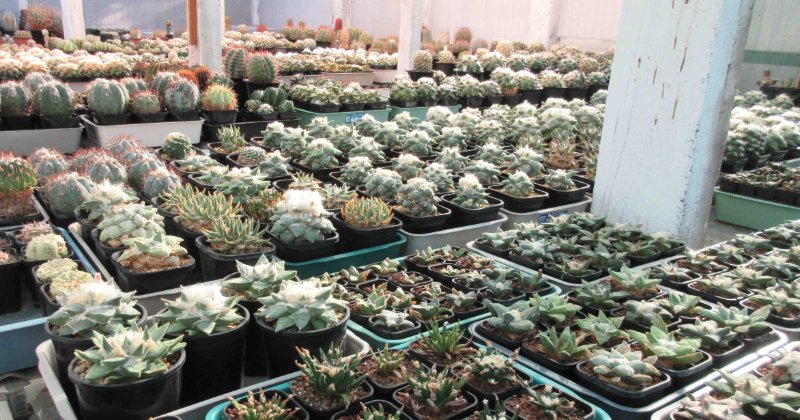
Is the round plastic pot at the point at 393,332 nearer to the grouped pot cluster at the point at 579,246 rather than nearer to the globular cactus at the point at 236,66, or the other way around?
the grouped pot cluster at the point at 579,246

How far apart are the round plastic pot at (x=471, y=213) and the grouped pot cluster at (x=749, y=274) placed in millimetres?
1130

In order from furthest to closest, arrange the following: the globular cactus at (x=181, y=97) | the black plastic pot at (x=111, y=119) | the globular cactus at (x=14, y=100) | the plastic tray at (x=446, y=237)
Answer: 1. the globular cactus at (x=181, y=97)
2. the black plastic pot at (x=111, y=119)
3. the globular cactus at (x=14, y=100)
4. the plastic tray at (x=446, y=237)

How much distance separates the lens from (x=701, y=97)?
3303 mm

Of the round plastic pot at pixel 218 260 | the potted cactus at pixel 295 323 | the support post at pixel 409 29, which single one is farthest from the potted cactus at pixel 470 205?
the support post at pixel 409 29

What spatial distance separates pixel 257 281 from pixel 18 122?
372 centimetres

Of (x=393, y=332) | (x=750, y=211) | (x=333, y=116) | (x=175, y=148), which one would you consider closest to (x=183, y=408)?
(x=393, y=332)

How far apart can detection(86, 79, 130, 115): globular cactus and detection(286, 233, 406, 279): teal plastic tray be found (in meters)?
2.86

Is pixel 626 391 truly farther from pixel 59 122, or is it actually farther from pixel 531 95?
pixel 531 95

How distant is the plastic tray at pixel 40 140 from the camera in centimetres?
492

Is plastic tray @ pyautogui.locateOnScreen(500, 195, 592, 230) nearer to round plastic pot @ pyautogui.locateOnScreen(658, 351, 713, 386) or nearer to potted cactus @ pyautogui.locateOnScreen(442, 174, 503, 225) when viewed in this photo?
potted cactus @ pyautogui.locateOnScreen(442, 174, 503, 225)

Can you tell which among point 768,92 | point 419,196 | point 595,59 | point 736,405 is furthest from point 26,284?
point 768,92

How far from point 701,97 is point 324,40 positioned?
1164cm

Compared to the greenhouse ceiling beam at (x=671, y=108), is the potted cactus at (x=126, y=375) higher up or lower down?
lower down

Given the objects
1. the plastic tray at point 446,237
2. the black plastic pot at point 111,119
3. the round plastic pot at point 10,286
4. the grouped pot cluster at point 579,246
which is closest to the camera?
the round plastic pot at point 10,286
